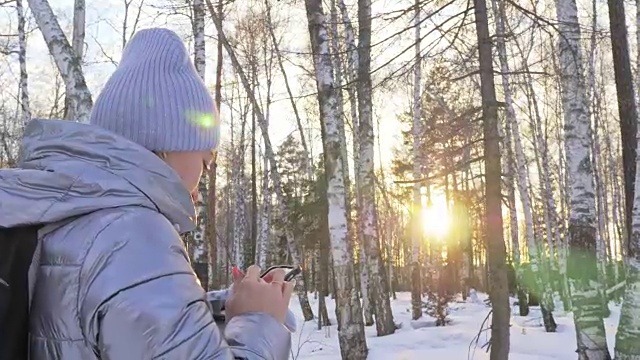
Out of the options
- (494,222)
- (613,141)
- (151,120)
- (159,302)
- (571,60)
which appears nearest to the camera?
(159,302)

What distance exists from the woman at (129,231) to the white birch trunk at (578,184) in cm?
647

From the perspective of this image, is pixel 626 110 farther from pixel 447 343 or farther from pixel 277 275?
pixel 277 275

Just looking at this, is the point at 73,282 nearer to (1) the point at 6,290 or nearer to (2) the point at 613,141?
(1) the point at 6,290

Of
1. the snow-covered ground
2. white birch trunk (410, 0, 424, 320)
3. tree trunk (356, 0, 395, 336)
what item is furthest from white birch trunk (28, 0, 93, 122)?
white birch trunk (410, 0, 424, 320)

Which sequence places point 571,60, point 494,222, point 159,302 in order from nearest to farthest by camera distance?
point 159,302, point 494,222, point 571,60

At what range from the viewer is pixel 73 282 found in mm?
848

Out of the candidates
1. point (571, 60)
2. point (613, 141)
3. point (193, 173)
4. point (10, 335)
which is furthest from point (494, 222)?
point (613, 141)

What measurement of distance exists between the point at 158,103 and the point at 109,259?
1.11 feet

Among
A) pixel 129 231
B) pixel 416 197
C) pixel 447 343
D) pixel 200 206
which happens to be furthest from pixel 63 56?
pixel 416 197

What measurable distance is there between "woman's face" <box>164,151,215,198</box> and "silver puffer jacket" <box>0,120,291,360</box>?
0.09 meters

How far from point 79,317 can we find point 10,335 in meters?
0.11

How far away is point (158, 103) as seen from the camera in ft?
3.46

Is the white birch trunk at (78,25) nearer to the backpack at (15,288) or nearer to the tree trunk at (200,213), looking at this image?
the tree trunk at (200,213)

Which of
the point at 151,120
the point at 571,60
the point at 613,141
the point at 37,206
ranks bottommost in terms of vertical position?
the point at 37,206
